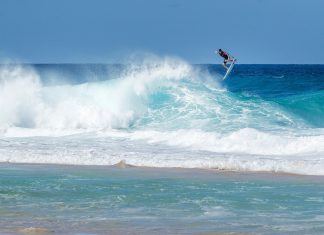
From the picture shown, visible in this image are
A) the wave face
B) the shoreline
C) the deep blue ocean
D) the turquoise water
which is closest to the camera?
the turquoise water

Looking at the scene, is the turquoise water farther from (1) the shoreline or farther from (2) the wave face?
(2) the wave face

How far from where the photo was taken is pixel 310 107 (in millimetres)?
29781

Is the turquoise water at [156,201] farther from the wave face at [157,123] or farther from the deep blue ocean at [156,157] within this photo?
the wave face at [157,123]

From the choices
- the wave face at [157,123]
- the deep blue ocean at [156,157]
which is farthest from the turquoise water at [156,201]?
the wave face at [157,123]

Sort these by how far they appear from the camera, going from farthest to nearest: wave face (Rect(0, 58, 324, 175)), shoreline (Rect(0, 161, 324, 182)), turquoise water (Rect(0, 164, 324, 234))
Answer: wave face (Rect(0, 58, 324, 175)), shoreline (Rect(0, 161, 324, 182)), turquoise water (Rect(0, 164, 324, 234))

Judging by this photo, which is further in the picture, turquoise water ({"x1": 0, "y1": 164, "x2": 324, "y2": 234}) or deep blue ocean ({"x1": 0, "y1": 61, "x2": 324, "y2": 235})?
deep blue ocean ({"x1": 0, "y1": 61, "x2": 324, "y2": 235})

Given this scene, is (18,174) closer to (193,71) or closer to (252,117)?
(252,117)

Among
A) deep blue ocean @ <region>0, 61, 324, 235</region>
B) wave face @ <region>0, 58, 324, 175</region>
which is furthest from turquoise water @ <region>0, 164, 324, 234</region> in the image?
wave face @ <region>0, 58, 324, 175</region>

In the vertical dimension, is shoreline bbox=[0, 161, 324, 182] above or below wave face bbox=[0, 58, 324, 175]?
below

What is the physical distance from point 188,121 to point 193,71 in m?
6.61

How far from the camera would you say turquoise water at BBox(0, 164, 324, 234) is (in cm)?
1089

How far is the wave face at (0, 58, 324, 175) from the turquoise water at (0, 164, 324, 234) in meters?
1.47

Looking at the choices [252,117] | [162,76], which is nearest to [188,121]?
[252,117]

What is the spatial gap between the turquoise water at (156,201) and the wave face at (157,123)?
57.7 inches
